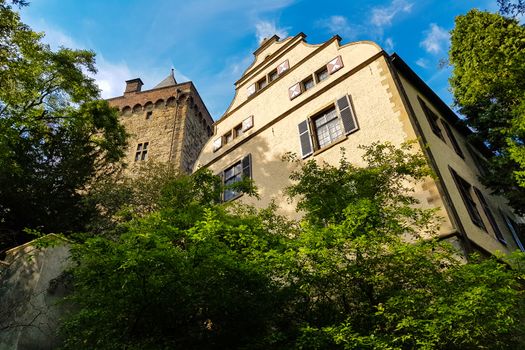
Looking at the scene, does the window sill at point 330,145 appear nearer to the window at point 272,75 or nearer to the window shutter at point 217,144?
the window shutter at point 217,144

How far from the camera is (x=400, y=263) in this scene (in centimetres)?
529

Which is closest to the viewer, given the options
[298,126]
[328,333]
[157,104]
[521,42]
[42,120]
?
[328,333]

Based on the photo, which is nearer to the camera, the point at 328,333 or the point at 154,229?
the point at 328,333

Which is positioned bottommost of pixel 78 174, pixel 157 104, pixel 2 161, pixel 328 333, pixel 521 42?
pixel 328 333

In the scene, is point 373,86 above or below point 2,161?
above

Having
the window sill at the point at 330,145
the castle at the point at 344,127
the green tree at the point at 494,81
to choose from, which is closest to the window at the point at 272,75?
the castle at the point at 344,127

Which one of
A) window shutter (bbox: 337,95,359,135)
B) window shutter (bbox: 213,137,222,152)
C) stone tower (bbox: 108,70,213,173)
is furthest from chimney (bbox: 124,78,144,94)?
window shutter (bbox: 337,95,359,135)

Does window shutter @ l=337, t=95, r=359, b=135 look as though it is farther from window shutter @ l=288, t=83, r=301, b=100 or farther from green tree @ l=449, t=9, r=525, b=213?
green tree @ l=449, t=9, r=525, b=213

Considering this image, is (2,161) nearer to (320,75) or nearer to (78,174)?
(78,174)

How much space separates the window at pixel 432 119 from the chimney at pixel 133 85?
24.8m

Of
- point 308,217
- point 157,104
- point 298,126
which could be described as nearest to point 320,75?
point 298,126

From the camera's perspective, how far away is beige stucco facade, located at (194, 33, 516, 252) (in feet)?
29.6

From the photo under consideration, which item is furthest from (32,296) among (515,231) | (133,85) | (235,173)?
(133,85)

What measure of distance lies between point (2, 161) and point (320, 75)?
10.3 metres
